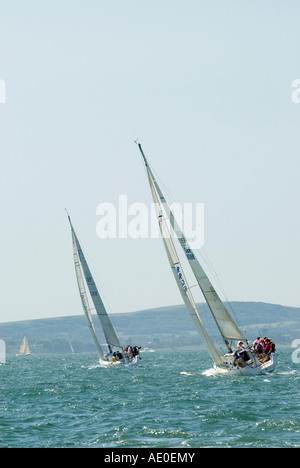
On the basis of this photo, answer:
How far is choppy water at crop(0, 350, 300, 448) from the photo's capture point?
2375 centimetres

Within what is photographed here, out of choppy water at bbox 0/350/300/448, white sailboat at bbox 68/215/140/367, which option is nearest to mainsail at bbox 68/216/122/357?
white sailboat at bbox 68/215/140/367

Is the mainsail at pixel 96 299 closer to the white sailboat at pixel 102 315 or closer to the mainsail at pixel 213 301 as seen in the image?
the white sailboat at pixel 102 315

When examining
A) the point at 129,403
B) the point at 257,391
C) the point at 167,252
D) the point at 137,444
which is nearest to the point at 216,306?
the point at 167,252

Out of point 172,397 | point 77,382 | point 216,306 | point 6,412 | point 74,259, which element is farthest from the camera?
point 74,259

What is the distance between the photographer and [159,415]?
29406 millimetres

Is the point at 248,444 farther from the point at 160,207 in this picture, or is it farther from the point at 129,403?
the point at 160,207

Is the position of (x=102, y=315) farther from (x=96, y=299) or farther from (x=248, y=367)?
(x=248, y=367)

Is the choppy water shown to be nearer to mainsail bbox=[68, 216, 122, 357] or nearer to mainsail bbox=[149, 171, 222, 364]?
mainsail bbox=[149, 171, 222, 364]

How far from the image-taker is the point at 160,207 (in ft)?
152

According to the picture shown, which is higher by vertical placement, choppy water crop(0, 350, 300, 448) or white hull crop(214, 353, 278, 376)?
white hull crop(214, 353, 278, 376)

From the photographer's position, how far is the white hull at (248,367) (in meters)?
45.3

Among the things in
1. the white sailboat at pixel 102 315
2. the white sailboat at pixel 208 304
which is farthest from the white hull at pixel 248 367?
the white sailboat at pixel 102 315

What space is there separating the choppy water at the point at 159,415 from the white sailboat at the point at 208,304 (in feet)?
3.04
